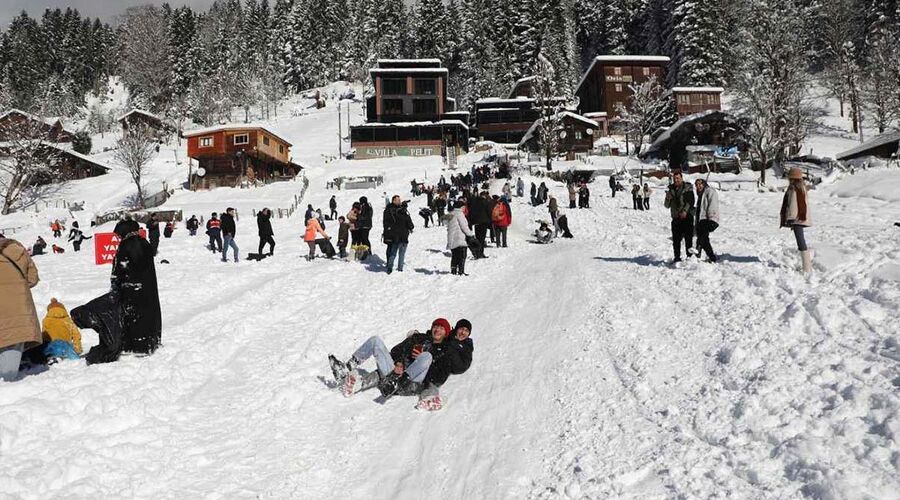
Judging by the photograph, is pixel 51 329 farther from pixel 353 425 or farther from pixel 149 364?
pixel 353 425

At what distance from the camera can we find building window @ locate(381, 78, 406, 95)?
71250 mm

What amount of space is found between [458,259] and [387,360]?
6.12m

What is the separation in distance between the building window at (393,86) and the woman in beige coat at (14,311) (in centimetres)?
6757

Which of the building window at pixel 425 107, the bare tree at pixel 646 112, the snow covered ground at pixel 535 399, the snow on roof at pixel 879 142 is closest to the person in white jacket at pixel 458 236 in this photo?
the snow covered ground at pixel 535 399

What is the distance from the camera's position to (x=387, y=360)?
7090mm

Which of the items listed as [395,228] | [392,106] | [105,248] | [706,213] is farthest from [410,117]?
[706,213]

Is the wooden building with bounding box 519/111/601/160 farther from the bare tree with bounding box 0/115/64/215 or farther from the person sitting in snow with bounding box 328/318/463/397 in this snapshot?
the person sitting in snow with bounding box 328/318/463/397

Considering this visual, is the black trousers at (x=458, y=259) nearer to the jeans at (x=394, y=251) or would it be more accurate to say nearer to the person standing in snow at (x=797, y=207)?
the jeans at (x=394, y=251)

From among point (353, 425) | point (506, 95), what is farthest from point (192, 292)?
point (506, 95)

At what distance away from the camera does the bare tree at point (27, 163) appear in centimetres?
5094

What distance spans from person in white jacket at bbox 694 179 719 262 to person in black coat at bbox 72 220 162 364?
28.6 ft

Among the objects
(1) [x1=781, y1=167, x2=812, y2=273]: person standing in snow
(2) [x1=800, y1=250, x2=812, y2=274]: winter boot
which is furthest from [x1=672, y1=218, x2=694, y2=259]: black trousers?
(2) [x1=800, y1=250, x2=812, y2=274]: winter boot

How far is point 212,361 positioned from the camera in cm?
801

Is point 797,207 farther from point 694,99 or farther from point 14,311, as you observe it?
point 694,99
